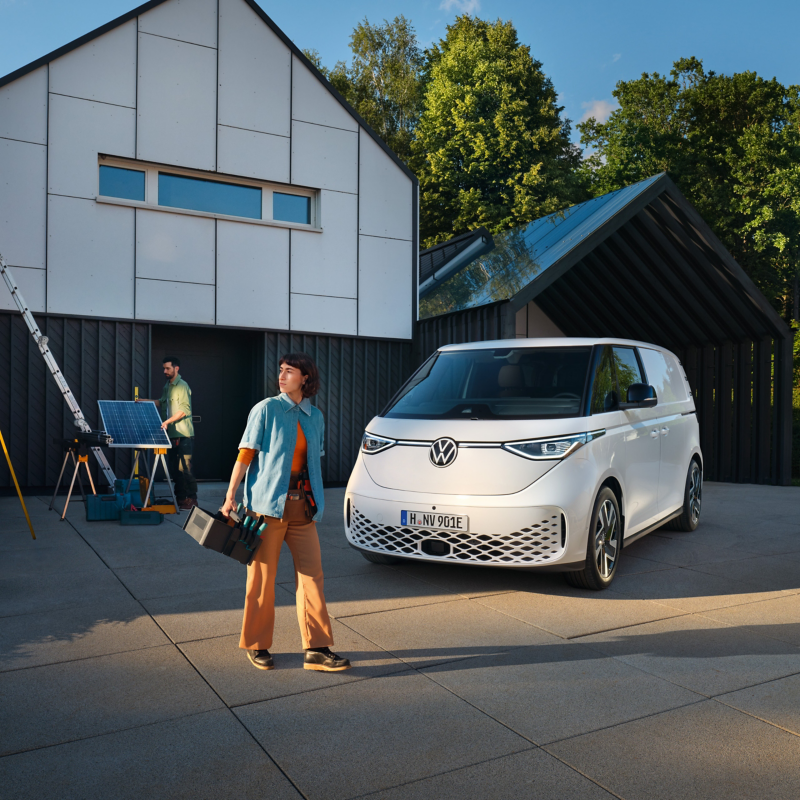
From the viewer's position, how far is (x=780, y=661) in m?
4.06

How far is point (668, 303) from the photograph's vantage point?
1348 centimetres

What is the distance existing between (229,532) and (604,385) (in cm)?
340

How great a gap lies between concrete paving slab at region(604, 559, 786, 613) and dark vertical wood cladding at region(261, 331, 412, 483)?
285 inches

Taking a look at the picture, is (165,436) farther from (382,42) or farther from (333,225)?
(382,42)

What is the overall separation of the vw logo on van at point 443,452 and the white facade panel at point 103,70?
27.4 feet

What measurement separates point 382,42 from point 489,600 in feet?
125

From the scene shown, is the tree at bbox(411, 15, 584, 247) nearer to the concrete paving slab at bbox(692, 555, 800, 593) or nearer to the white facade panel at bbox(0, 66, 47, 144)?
the white facade panel at bbox(0, 66, 47, 144)

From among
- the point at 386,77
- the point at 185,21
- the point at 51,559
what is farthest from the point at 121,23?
the point at 386,77

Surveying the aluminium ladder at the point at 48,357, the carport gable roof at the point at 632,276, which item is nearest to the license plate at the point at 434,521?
the aluminium ladder at the point at 48,357

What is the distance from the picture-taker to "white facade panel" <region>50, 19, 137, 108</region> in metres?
10.6

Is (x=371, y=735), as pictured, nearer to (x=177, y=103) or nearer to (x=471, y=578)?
(x=471, y=578)

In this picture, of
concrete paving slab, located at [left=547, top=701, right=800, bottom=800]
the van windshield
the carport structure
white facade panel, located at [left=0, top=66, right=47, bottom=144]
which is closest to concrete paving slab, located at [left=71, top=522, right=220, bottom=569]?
the van windshield

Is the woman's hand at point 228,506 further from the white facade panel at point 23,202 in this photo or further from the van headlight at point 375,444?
the white facade panel at point 23,202

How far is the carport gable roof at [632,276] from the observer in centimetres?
1148
